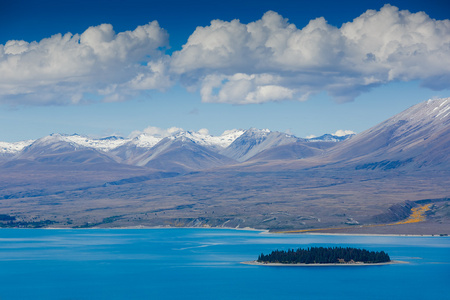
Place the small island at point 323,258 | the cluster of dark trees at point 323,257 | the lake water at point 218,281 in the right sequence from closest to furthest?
the lake water at point 218,281, the small island at point 323,258, the cluster of dark trees at point 323,257

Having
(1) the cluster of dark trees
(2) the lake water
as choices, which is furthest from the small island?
(2) the lake water

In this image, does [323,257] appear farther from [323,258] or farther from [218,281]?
[218,281]

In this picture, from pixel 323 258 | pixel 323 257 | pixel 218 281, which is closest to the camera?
pixel 218 281

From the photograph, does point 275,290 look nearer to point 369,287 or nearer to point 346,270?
point 369,287

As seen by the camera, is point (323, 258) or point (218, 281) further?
point (323, 258)

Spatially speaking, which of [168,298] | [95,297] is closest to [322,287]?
[168,298]

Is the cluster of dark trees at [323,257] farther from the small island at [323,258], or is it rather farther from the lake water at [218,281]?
the lake water at [218,281]

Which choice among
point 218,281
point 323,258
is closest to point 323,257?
point 323,258

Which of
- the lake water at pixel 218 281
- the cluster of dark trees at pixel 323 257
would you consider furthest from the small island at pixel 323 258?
the lake water at pixel 218 281

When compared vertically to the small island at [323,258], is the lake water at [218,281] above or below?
below

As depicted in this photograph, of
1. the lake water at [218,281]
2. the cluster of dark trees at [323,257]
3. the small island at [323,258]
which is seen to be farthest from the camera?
the cluster of dark trees at [323,257]

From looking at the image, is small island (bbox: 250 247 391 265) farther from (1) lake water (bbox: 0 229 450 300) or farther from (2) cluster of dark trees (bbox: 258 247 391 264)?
(1) lake water (bbox: 0 229 450 300)

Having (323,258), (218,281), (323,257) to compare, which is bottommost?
(218,281)
